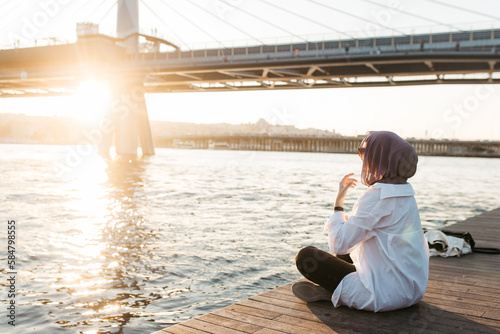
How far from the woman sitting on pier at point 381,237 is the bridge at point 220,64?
3769 cm

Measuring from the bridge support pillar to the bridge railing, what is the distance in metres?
19.9

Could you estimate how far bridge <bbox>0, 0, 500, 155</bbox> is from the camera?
133 ft

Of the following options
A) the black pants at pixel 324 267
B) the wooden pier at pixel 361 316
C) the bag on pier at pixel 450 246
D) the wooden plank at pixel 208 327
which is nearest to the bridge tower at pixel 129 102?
the bag on pier at pixel 450 246

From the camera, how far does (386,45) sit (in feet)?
142

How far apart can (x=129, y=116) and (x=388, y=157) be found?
68762 mm

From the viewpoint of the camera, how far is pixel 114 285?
7.23m

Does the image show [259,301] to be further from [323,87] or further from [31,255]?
[323,87]

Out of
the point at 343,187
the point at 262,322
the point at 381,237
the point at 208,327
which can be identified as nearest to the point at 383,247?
the point at 381,237

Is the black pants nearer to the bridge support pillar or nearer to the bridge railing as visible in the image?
the bridge railing

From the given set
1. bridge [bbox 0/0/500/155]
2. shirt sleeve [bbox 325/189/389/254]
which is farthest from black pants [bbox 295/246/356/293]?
bridge [bbox 0/0/500/155]

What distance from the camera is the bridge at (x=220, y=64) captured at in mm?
40562

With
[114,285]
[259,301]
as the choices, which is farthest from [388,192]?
[114,285]

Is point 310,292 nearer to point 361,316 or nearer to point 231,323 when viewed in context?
point 361,316

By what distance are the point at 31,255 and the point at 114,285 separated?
110 inches
